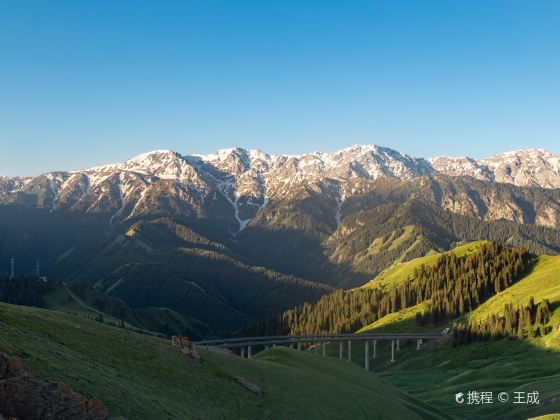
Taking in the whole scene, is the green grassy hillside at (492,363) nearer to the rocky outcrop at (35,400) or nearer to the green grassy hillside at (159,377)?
the green grassy hillside at (159,377)

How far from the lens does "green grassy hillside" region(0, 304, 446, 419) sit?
109 feet

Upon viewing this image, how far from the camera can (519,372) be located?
93000mm

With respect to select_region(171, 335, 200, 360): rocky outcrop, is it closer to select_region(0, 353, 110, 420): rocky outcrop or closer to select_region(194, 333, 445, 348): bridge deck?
select_region(0, 353, 110, 420): rocky outcrop

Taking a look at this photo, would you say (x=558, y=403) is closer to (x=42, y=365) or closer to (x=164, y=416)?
(x=164, y=416)

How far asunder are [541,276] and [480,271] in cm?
2132

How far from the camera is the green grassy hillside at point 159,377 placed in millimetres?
33281

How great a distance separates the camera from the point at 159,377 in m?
41.1

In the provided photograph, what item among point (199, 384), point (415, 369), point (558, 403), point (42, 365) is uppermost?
point (42, 365)

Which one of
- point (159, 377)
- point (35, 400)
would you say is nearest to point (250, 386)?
point (159, 377)

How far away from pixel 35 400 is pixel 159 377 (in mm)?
15870

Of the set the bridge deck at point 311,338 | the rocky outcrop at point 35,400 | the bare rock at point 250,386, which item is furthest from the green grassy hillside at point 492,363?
the rocky outcrop at point 35,400

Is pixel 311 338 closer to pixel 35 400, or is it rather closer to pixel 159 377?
pixel 159 377

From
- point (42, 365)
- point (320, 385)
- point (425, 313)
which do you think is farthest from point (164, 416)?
point (425, 313)

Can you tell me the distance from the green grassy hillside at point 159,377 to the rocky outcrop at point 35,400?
13.0ft
